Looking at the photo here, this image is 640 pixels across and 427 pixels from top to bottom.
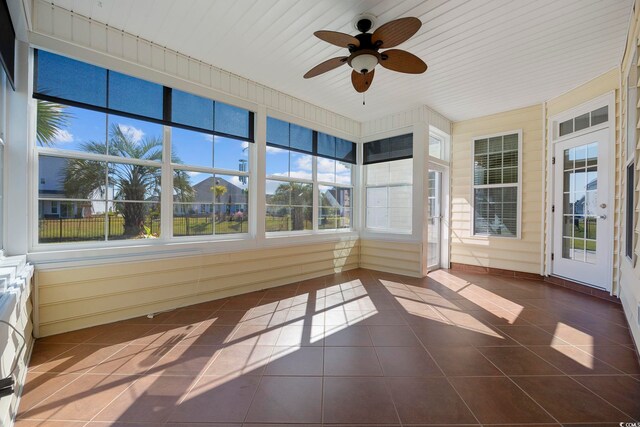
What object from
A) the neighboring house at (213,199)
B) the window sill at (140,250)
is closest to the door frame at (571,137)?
the window sill at (140,250)

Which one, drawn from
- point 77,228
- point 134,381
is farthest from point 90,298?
point 134,381

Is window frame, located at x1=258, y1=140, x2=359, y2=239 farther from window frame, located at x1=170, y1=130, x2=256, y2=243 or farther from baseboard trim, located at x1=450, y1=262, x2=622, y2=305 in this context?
baseboard trim, located at x1=450, y1=262, x2=622, y2=305

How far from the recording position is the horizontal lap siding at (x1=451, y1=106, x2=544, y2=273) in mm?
4516

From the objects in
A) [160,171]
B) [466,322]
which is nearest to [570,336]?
[466,322]

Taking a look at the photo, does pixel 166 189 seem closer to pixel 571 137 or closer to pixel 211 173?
pixel 211 173

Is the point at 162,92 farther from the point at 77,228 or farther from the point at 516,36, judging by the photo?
the point at 516,36

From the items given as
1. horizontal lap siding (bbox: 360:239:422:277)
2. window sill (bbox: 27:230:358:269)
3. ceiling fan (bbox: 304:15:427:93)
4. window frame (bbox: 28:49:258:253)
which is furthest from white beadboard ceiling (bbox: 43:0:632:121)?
horizontal lap siding (bbox: 360:239:422:277)

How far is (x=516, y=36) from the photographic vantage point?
2738 millimetres

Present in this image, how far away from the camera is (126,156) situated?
2.84 m

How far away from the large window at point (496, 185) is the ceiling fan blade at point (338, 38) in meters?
3.95

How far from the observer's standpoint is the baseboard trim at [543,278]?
11.5 feet

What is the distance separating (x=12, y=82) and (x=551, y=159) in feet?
21.8

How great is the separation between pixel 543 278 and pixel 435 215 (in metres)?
1.98

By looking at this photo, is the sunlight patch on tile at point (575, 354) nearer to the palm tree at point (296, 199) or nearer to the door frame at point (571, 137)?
the door frame at point (571, 137)
